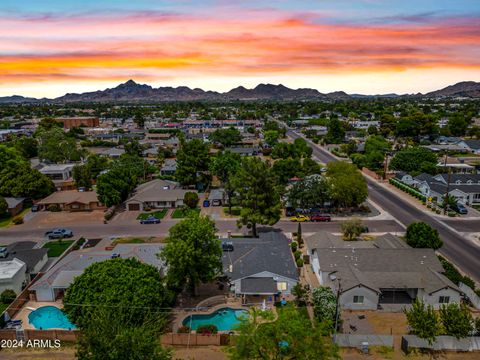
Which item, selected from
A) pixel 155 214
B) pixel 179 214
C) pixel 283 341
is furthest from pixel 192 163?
pixel 283 341

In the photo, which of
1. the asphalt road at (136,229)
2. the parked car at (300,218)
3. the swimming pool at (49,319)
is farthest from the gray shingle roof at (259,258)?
the swimming pool at (49,319)

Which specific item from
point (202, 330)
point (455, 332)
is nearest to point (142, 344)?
point (202, 330)

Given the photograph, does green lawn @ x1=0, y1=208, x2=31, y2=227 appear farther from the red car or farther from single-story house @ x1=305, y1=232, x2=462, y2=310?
single-story house @ x1=305, y1=232, x2=462, y2=310

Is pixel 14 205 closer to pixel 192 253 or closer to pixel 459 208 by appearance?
pixel 192 253

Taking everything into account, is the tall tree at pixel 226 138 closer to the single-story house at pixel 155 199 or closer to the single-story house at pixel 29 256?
the single-story house at pixel 155 199

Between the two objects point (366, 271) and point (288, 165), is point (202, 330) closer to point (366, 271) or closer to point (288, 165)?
point (366, 271)

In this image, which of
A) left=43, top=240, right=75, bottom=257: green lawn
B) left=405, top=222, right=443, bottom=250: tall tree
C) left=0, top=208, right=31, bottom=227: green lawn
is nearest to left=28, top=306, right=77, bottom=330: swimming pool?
left=43, top=240, right=75, bottom=257: green lawn
